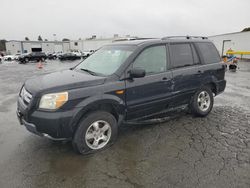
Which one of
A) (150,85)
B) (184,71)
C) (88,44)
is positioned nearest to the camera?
(150,85)

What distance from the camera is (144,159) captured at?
3.04m

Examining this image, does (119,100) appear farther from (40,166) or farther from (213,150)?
(213,150)

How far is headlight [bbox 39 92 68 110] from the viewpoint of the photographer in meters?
2.79

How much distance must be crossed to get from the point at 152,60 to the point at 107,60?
0.91 m

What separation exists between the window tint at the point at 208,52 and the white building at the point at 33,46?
2218 inches

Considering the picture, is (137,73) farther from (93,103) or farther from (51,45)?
(51,45)

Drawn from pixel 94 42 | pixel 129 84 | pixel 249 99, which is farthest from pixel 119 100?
pixel 94 42

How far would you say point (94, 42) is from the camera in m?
57.8

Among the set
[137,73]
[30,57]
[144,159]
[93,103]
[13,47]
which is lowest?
[144,159]

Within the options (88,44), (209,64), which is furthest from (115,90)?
(88,44)

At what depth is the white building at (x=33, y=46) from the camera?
5469 centimetres

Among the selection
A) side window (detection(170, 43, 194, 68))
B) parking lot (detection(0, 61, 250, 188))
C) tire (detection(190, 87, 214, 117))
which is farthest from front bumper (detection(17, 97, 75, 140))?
tire (detection(190, 87, 214, 117))

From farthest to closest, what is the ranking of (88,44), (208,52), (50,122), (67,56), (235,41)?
(88,44) < (67,56) < (235,41) < (208,52) < (50,122)

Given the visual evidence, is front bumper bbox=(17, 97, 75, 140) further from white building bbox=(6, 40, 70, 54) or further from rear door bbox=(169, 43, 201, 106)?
white building bbox=(6, 40, 70, 54)
